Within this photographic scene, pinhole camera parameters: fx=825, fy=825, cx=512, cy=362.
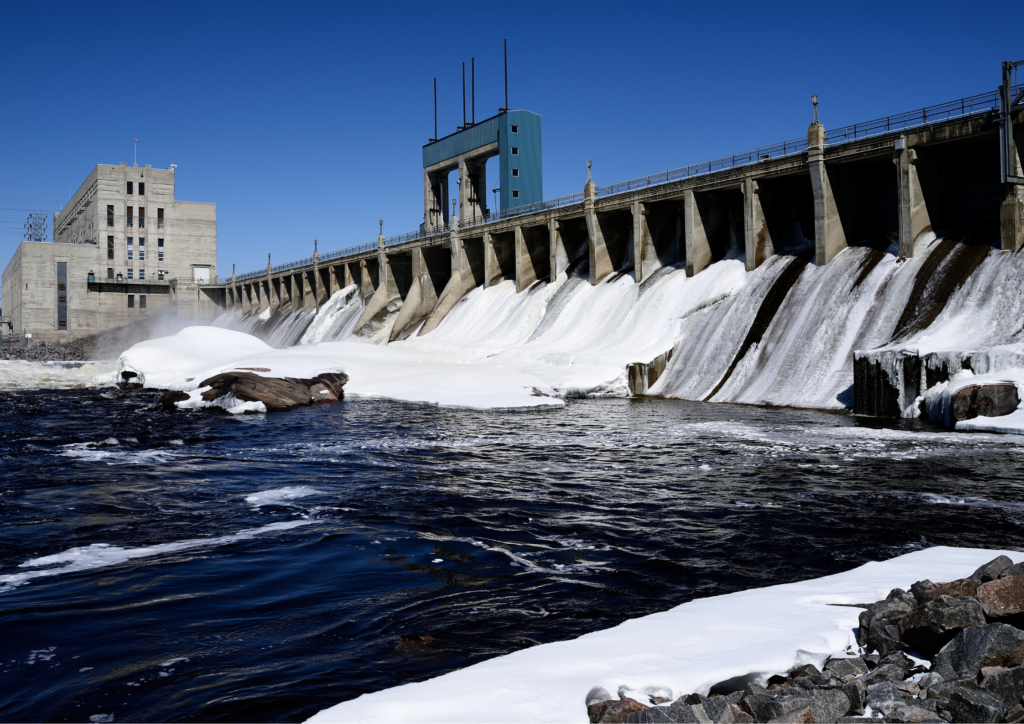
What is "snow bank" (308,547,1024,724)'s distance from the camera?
552 centimetres

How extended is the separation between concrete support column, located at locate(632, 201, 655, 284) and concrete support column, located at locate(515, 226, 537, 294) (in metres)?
10.9

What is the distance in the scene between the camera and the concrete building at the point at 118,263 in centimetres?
9669

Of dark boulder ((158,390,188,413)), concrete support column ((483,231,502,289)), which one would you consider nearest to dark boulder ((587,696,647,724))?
dark boulder ((158,390,188,413))

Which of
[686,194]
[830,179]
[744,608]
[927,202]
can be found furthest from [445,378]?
[744,608]

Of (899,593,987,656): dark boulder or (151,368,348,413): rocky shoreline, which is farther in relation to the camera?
(151,368,348,413): rocky shoreline

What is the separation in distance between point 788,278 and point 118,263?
93753 mm

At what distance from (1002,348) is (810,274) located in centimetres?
1110

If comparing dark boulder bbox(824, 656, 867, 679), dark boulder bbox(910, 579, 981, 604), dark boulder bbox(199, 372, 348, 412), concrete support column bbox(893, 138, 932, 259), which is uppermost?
concrete support column bbox(893, 138, 932, 259)

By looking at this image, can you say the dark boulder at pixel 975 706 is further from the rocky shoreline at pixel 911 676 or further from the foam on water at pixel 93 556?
the foam on water at pixel 93 556

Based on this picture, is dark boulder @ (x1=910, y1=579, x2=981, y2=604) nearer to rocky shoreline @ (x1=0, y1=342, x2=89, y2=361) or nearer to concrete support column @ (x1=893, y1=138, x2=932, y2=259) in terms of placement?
concrete support column @ (x1=893, y1=138, x2=932, y2=259)

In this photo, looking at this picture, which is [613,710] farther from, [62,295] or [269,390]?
[62,295]

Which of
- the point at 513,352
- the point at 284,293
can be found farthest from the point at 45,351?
the point at 513,352

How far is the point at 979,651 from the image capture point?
209 inches

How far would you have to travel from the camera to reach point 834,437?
2023 cm
